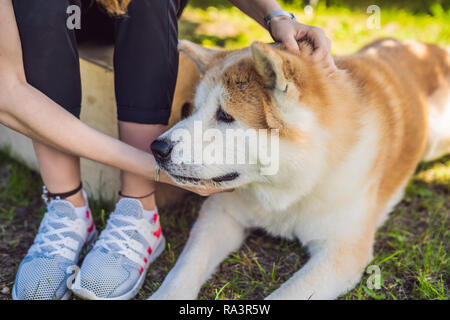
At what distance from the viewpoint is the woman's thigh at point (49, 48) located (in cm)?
155

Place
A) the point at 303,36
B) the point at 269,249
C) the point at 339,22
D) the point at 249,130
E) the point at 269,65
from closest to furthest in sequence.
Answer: the point at 269,65 → the point at 249,130 → the point at 303,36 → the point at 269,249 → the point at 339,22

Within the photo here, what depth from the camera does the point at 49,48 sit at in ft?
5.26

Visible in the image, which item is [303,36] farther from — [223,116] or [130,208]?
[130,208]

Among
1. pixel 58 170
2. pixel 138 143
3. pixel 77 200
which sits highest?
pixel 138 143

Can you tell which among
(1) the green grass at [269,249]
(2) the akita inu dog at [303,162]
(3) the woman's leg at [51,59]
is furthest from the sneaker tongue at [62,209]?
(2) the akita inu dog at [303,162]

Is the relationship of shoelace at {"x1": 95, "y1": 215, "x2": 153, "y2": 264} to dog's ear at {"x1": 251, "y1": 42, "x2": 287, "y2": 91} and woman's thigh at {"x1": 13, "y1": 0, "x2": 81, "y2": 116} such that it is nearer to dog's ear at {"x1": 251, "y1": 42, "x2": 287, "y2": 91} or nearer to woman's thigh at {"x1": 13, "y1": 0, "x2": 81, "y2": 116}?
woman's thigh at {"x1": 13, "y1": 0, "x2": 81, "y2": 116}

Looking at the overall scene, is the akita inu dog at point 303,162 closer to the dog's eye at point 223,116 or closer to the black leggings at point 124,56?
the dog's eye at point 223,116

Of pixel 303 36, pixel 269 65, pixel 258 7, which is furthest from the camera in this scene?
pixel 258 7

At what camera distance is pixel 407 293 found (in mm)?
1797

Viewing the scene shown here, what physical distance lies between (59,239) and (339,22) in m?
4.06

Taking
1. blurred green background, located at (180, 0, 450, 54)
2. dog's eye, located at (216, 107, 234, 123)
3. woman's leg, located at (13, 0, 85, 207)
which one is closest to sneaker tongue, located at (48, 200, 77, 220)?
woman's leg, located at (13, 0, 85, 207)

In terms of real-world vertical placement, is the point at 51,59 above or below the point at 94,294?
above

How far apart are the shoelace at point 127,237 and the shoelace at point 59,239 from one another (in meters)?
0.10

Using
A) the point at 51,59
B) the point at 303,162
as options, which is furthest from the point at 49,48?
the point at 303,162
